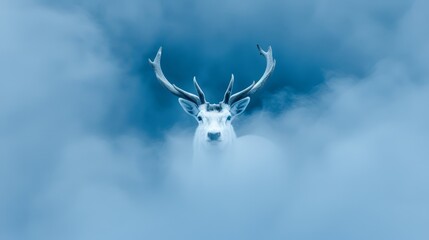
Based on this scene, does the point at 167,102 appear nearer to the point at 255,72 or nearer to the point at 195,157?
the point at 255,72

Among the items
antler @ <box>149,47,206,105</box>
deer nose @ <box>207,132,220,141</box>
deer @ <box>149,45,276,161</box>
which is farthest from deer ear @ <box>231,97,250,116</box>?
deer nose @ <box>207,132,220,141</box>

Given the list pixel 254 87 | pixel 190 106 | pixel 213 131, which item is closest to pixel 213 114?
pixel 213 131

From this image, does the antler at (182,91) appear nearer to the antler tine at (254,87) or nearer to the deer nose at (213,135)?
the antler tine at (254,87)

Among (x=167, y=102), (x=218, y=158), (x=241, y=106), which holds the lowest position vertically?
(x=218, y=158)

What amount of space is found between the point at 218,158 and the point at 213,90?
236cm

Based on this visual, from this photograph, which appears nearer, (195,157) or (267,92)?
(195,157)

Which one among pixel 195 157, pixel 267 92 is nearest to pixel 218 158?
pixel 195 157

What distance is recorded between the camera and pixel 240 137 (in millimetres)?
8586

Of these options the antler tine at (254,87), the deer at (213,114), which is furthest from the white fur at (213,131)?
the antler tine at (254,87)

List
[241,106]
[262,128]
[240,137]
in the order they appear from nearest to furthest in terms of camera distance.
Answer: [241,106] < [240,137] < [262,128]

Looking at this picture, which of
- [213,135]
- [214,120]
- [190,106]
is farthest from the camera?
[190,106]

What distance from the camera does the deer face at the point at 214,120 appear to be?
285 inches

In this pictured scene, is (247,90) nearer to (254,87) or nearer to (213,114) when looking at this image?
(254,87)

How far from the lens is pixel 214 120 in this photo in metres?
7.45
